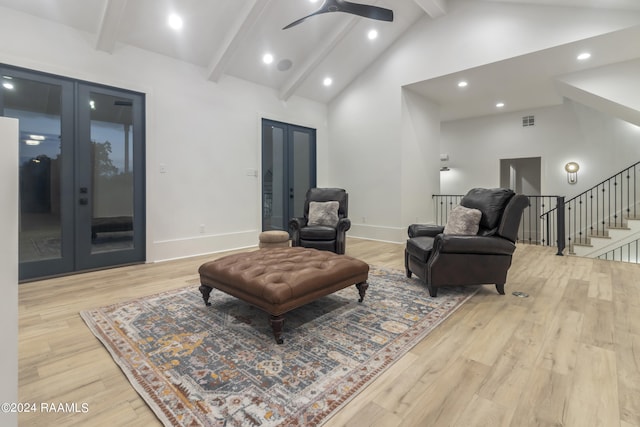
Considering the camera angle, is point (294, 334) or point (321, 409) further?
point (294, 334)

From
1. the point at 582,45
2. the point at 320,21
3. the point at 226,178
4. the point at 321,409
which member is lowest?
the point at 321,409

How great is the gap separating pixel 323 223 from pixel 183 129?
8.64 ft

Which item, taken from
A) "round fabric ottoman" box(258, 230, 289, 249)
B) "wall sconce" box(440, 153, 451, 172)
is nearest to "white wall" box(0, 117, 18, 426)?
"round fabric ottoman" box(258, 230, 289, 249)

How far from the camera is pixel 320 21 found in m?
5.03

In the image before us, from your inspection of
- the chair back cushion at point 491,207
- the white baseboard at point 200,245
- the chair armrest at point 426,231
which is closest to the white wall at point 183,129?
the white baseboard at point 200,245

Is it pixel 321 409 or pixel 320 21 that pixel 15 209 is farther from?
pixel 320 21

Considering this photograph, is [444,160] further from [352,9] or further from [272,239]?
[272,239]

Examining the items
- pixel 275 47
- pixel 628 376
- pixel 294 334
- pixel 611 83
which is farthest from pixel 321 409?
pixel 611 83

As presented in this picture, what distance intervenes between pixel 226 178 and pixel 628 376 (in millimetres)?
5152

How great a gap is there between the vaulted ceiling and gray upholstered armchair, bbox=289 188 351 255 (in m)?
2.49

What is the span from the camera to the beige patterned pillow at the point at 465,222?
10.4 ft

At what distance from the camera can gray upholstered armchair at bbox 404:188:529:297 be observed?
9.39 ft

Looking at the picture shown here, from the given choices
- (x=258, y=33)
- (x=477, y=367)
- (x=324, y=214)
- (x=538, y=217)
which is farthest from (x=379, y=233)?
(x=477, y=367)

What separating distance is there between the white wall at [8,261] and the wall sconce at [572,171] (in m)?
8.92
